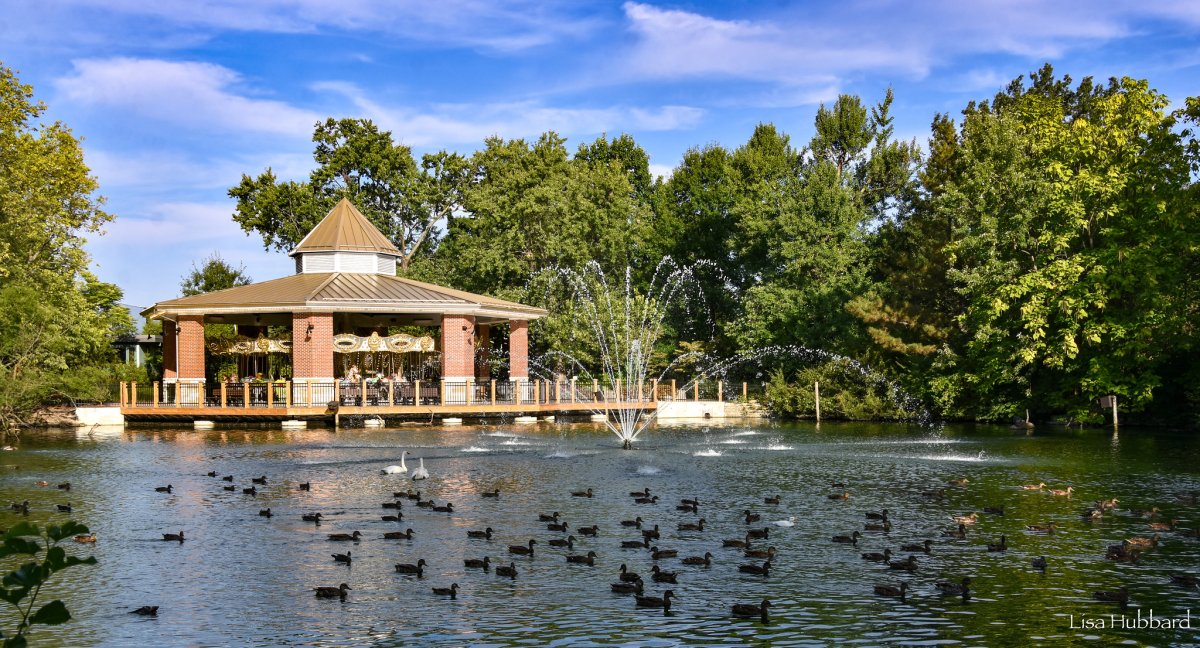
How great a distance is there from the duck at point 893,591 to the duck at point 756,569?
1968 mm

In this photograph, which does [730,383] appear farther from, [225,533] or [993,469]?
[225,533]

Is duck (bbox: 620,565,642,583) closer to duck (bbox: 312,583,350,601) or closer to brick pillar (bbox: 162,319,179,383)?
duck (bbox: 312,583,350,601)

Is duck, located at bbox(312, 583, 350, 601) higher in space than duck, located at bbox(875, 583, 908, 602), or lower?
higher

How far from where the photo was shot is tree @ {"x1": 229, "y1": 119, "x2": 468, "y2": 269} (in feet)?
259

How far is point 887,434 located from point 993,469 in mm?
14667

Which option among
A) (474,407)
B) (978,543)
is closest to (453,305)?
(474,407)

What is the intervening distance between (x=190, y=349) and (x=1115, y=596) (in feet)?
154

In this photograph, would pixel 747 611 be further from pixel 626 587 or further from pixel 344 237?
→ pixel 344 237

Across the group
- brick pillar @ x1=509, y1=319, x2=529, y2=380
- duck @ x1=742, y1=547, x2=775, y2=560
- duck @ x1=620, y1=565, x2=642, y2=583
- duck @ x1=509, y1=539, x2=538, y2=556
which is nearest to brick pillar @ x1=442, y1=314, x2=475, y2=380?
brick pillar @ x1=509, y1=319, x2=529, y2=380

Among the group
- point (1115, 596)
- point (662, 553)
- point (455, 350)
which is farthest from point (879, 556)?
point (455, 350)

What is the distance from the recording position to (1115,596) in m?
15.3

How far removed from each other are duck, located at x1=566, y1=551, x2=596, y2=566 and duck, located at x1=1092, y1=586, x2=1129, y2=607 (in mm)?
7732

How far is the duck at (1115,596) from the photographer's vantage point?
1523 cm

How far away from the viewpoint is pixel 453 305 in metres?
52.6
